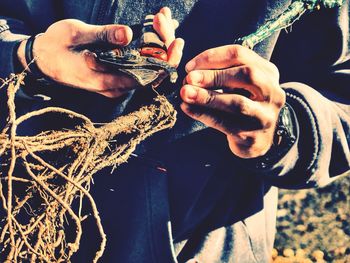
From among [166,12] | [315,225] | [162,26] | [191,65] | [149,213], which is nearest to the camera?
[191,65]

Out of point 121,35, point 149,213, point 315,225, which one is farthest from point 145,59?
point 315,225

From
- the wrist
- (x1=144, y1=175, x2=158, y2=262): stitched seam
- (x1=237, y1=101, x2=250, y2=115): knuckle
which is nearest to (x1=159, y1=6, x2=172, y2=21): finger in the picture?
(x1=237, y1=101, x2=250, y2=115): knuckle

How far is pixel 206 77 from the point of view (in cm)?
129

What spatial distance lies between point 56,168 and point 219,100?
699mm

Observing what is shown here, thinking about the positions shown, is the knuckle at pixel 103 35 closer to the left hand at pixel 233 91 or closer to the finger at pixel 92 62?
the finger at pixel 92 62

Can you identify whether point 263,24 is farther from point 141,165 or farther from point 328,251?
point 328,251

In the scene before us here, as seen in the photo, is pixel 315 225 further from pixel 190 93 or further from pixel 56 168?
pixel 56 168

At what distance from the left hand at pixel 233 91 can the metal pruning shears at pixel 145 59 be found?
13cm

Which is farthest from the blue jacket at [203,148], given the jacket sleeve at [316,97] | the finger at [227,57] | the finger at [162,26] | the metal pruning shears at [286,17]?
the finger at [227,57]

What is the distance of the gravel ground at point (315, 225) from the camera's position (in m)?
3.30

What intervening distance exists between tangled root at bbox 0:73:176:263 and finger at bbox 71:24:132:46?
294 millimetres

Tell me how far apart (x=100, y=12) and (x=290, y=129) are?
106 centimetres

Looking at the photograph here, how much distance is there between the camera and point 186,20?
173 cm

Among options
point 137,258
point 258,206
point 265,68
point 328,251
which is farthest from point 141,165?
point 328,251
